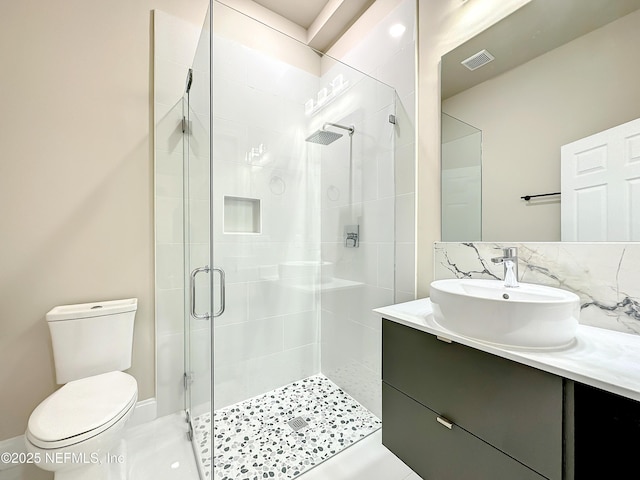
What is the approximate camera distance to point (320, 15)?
2.18 m

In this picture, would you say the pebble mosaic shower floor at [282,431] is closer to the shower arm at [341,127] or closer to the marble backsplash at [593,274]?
the marble backsplash at [593,274]

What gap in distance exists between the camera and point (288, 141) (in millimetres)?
2074

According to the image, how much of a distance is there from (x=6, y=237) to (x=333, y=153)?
1993mm

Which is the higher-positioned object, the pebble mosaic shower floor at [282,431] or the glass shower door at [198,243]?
the glass shower door at [198,243]

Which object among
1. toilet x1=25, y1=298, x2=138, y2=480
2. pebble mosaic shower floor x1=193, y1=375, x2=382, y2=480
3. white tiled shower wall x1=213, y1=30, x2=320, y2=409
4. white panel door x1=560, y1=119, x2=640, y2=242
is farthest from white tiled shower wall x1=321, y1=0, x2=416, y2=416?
toilet x1=25, y1=298, x2=138, y2=480

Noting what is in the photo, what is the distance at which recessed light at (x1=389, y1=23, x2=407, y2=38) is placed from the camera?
165cm

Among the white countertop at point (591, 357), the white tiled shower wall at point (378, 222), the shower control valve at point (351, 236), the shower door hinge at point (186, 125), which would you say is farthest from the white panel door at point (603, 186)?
the shower door hinge at point (186, 125)

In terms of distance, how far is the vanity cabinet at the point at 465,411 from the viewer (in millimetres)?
682

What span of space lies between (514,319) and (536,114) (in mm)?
924

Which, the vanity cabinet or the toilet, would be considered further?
the toilet

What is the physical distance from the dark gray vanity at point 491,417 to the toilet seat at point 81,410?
1173 millimetres

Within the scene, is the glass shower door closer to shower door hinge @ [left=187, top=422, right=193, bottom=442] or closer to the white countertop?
shower door hinge @ [left=187, top=422, right=193, bottom=442]

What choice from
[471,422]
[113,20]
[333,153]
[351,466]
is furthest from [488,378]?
[113,20]

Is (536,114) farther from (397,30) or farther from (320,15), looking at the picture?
(320,15)
